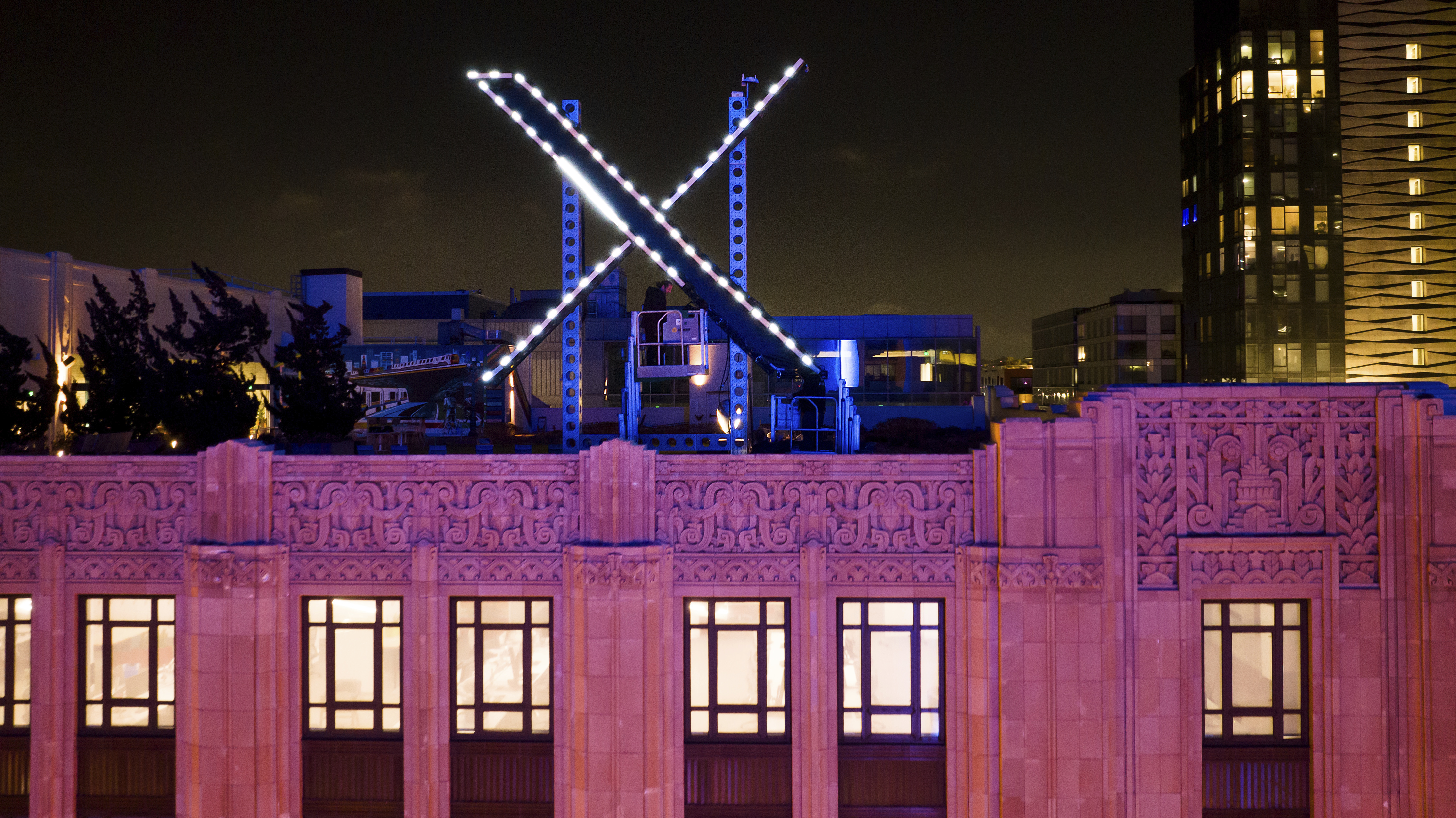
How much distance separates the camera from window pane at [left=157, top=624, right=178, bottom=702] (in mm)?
13289

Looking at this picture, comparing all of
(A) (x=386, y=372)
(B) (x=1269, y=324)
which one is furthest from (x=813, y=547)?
(B) (x=1269, y=324)

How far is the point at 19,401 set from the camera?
79.6 feet

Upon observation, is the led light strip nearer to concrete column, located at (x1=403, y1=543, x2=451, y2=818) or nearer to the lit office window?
concrete column, located at (x1=403, y1=543, x2=451, y2=818)

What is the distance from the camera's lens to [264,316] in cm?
2819

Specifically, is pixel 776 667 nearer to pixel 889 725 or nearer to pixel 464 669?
pixel 889 725

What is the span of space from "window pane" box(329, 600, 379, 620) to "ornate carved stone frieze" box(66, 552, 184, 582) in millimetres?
2290

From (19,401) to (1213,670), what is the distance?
93.9 ft

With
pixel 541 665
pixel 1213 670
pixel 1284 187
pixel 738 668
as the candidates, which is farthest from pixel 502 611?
pixel 1284 187

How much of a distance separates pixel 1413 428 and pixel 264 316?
28.8 m

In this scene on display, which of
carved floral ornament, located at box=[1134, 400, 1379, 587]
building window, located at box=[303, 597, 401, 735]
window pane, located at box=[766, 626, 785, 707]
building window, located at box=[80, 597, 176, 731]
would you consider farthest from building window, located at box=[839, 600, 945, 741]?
building window, located at box=[80, 597, 176, 731]

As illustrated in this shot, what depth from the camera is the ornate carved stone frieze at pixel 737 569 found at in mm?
12727

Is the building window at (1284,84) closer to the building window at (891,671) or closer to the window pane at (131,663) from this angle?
the building window at (891,671)

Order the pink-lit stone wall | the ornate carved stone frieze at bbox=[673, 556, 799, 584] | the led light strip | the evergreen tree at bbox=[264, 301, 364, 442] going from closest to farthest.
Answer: the pink-lit stone wall → the ornate carved stone frieze at bbox=[673, 556, 799, 584] → the led light strip → the evergreen tree at bbox=[264, 301, 364, 442]

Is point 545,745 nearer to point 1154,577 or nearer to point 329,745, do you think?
point 329,745
